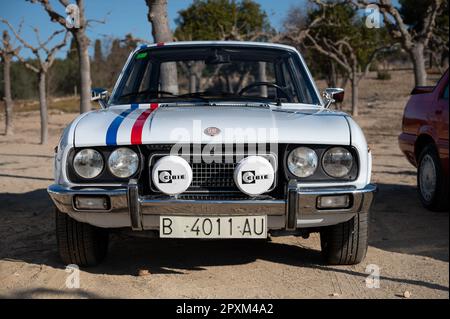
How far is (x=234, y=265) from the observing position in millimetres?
4047

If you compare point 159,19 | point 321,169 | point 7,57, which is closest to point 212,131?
point 321,169

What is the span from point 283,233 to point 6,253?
2.22 m

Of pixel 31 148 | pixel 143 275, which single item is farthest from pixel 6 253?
pixel 31 148

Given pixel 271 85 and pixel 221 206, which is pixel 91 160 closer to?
pixel 221 206

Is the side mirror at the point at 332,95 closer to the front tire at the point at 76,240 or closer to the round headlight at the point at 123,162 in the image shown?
the round headlight at the point at 123,162

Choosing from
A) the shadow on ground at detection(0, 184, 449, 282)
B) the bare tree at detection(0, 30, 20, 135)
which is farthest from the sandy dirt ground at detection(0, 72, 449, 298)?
the bare tree at detection(0, 30, 20, 135)

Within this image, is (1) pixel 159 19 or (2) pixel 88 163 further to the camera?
(1) pixel 159 19

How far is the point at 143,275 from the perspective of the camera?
149 inches

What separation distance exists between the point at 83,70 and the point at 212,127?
21.9 ft

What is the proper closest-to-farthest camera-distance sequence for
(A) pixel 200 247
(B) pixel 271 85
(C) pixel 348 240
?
(C) pixel 348 240, (A) pixel 200 247, (B) pixel 271 85

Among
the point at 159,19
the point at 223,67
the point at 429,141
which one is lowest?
the point at 429,141

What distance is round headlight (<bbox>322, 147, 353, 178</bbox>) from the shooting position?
3.39 meters

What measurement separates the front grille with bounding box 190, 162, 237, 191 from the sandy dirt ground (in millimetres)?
630

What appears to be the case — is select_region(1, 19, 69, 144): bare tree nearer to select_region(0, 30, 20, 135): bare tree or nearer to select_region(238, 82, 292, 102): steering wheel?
select_region(0, 30, 20, 135): bare tree
